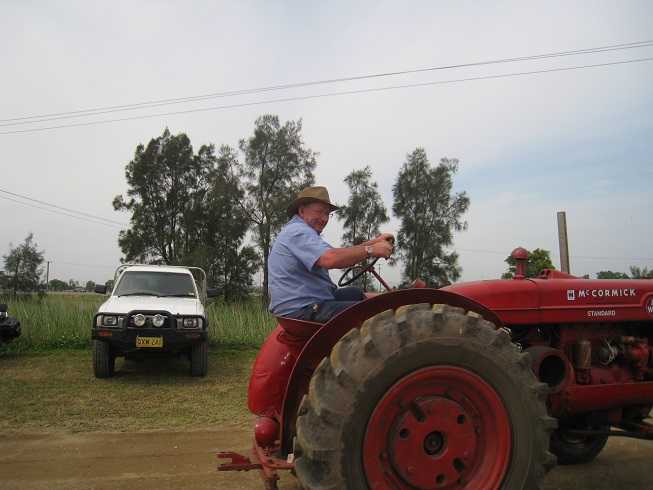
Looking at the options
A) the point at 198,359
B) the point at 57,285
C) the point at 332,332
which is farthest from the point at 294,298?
the point at 57,285

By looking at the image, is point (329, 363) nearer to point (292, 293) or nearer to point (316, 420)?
point (316, 420)

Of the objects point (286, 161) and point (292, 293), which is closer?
point (292, 293)

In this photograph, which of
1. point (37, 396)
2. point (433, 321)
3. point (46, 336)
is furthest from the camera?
point (46, 336)

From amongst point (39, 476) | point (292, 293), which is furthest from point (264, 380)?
point (39, 476)

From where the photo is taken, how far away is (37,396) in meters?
6.27

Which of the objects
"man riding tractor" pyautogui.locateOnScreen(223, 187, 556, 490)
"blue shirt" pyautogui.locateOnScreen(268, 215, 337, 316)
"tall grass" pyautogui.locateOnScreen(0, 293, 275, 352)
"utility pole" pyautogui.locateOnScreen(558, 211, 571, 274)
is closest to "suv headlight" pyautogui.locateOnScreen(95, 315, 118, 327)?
"tall grass" pyautogui.locateOnScreen(0, 293, 275, 352)

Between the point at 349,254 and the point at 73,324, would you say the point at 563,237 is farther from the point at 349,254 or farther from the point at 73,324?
the point at 73,324

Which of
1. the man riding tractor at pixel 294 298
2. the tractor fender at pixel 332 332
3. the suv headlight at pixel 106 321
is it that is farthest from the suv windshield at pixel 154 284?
the tractor fender at pixel 332 332

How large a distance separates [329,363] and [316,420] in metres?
0.25

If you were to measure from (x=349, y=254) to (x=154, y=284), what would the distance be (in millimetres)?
6898

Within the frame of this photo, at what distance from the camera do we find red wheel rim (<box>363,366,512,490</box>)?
2.27 m

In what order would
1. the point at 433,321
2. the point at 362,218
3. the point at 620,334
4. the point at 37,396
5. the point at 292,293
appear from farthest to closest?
the point at 362,218 < the point at 37,396 < the point at 620,334 < the point at 292,293 < the point at 433,321

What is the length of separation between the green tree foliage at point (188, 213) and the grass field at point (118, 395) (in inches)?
800

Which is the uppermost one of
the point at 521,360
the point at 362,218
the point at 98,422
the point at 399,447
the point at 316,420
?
the point at 362,218
